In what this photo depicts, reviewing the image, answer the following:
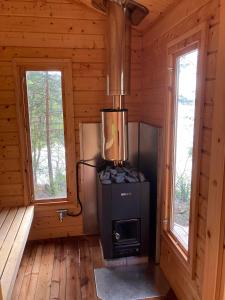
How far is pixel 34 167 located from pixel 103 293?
4.51 feet

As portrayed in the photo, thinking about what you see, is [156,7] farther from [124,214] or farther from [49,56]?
[124,214]

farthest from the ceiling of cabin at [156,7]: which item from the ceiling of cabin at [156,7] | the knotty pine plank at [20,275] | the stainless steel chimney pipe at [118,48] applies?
the knotty pine plank at [20,275]

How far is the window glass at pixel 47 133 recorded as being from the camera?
2543 mm

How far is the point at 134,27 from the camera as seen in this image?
252cm

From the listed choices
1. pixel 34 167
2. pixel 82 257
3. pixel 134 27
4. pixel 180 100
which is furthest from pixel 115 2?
pixel 82 257

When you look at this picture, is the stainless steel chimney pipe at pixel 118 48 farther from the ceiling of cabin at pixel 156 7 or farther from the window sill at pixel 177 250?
the window sill at pixel 177 250

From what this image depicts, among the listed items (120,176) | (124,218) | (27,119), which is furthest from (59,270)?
(27,119)

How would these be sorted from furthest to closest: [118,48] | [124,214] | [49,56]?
[49,56]
[124,214]
[118,48]

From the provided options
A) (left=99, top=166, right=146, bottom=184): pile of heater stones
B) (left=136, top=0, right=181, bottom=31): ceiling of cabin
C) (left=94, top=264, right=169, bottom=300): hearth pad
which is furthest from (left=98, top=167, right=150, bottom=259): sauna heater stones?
(left=136, top=0, right=181, bottom=31): ceiling of cabin

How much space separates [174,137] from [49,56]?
56.4 inches

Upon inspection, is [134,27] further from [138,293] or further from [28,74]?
[138,293]

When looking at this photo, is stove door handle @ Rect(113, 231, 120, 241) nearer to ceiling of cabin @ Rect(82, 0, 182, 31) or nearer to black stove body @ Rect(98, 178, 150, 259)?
black stove body @ Rect(98, 178, 150, 259)

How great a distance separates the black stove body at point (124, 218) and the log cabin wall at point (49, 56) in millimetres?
736

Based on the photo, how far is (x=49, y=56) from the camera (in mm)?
2475
